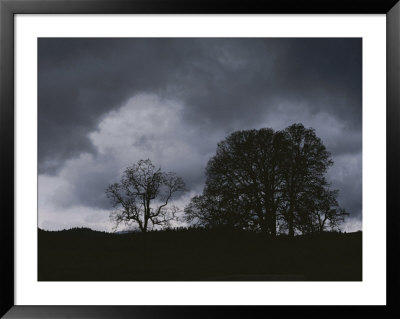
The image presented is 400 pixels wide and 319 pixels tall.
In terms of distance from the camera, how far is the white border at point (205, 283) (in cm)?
241

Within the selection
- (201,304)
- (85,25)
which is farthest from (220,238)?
(85,25)

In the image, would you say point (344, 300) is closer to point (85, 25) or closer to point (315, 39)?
point (315, 39)

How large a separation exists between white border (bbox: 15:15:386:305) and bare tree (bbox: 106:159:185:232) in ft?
1.30

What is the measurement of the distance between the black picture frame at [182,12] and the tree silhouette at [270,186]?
1.39 ft

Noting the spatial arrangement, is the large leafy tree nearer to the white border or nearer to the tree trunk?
the tree trunk

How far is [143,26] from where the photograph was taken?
253 centimetres

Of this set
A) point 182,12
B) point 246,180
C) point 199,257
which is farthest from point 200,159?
point 182,12

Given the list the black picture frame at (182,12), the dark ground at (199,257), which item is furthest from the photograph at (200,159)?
the black picture frame at (182,12)

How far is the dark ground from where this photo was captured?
2416mm

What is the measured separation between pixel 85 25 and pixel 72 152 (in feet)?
2.68

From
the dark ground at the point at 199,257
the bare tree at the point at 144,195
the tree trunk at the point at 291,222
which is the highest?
the bare tree at the point at 144,195

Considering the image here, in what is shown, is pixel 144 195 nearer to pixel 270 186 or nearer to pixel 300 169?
pixel 270 186

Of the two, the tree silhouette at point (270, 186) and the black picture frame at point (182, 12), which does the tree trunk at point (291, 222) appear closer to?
the tree silhouette at point (270, 186)

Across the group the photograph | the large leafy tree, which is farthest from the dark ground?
the large leafy tree
